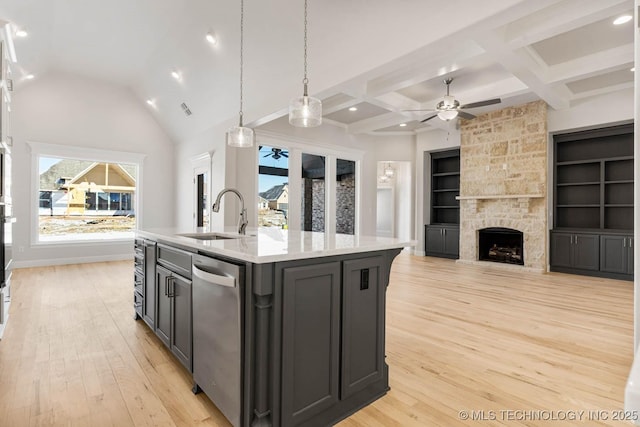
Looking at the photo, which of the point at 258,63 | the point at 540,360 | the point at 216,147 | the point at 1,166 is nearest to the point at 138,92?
the point at 216,147

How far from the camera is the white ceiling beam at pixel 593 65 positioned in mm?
4293

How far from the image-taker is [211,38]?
14.7ft

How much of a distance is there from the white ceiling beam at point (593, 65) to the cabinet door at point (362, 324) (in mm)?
4738

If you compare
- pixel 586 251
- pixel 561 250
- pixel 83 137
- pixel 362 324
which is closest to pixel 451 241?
pixel 561 250

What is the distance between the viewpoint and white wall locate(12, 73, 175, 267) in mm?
6195

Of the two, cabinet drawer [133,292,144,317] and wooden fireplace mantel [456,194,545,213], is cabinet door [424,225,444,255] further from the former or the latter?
cabinet drawer [133,292,144,317]

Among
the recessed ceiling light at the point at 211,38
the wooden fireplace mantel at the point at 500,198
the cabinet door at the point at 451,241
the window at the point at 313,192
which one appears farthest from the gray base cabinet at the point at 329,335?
the cabinet door at the point at 451,241

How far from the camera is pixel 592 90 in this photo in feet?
18.5

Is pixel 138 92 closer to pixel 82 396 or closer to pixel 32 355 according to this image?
pixel 32 355

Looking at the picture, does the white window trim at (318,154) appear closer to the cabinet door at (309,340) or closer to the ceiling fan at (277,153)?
the ceiling fan at (277,153)

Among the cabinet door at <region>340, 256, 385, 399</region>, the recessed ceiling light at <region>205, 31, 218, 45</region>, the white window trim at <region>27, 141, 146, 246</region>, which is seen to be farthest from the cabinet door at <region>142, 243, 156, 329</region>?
the white window trim at <region>27, 141, 146, 246</region>

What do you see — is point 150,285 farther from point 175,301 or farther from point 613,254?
point 613,254

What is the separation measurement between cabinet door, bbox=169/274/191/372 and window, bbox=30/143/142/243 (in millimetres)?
6002

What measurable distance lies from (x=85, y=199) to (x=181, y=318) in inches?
253
